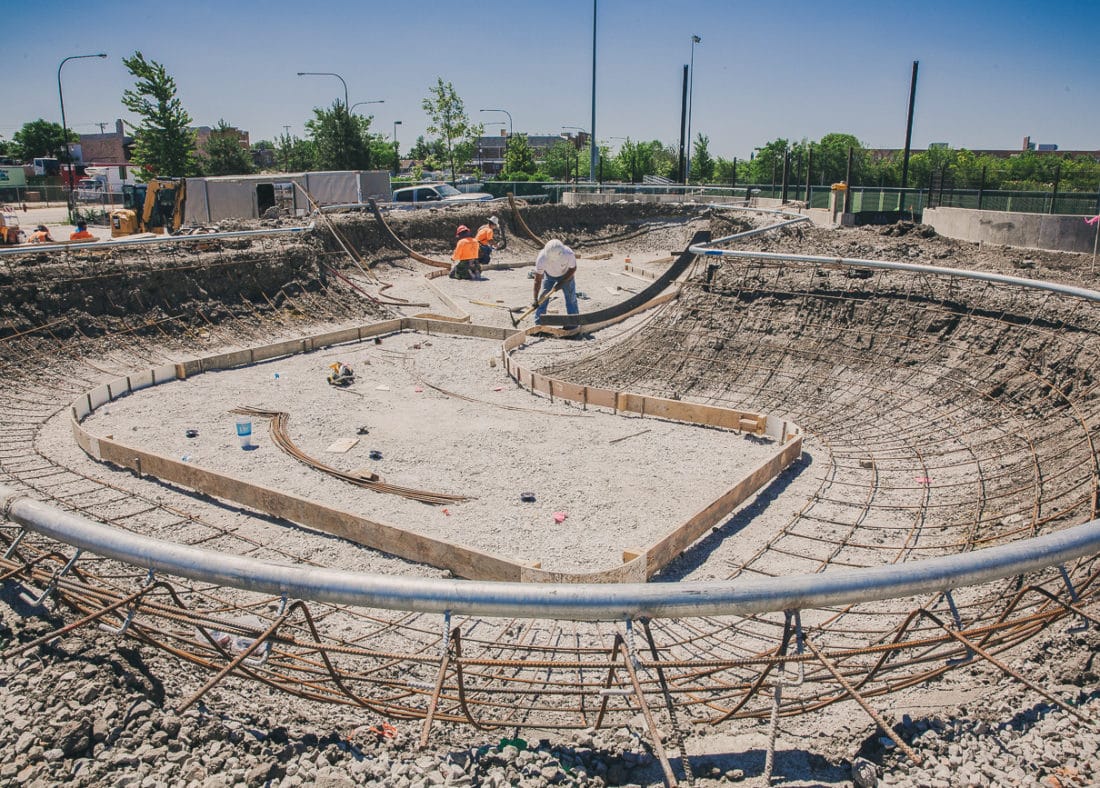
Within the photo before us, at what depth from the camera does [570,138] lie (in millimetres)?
51438

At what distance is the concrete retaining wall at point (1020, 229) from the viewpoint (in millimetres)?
18828

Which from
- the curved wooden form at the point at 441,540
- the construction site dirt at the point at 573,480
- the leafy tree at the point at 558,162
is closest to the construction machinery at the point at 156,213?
the construction site dirt at the point at 573,480

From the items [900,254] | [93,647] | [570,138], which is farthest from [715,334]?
[570,138]

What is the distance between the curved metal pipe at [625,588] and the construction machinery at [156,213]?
76.2 ft

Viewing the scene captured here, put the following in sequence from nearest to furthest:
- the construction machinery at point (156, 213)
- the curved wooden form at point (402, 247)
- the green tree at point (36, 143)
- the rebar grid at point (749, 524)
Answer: the rebar grid at point (749, 524)
the curved wooden form at point (402, 247)
the construction machinery at point (156, 213)
the green tree at point (36, 143)

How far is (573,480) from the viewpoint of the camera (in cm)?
897

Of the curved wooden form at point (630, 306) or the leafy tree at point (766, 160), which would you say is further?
the leafy tree at point (766, 160)

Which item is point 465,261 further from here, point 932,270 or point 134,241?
point 932,270

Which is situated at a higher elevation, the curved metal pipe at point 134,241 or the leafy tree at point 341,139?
the leafy tree at point 341,139

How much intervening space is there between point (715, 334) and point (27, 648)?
37.3 ft

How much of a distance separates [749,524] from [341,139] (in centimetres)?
3894

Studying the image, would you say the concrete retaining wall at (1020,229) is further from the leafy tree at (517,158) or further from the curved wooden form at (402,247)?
the leafy tree at (517,158)

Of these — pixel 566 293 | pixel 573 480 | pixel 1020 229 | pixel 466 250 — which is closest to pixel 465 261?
pixel 466 250

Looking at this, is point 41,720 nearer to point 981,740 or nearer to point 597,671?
point 597,671
